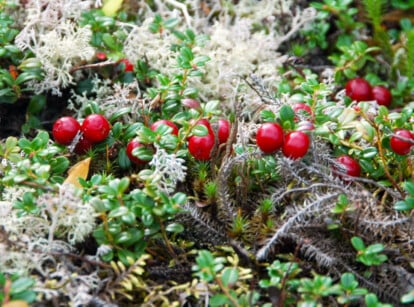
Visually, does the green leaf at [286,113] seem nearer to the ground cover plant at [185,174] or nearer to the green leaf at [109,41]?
the ground cover plant at [185,174]

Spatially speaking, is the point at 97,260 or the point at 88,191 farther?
the point at 88,191

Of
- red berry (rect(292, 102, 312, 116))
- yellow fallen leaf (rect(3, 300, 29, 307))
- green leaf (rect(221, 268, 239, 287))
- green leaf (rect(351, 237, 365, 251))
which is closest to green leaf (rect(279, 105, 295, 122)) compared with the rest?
red berry (rect(292, 102, 312, 116))

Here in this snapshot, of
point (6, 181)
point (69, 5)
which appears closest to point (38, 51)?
point (69, 5)

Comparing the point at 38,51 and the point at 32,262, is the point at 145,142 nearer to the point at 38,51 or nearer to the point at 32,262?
the point at 32,262

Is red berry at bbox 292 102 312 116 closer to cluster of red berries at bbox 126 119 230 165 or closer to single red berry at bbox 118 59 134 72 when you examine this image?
cluster of red berries at bbox 126 119 230 165

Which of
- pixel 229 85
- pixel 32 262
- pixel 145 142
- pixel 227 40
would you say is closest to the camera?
pixel 32 262
